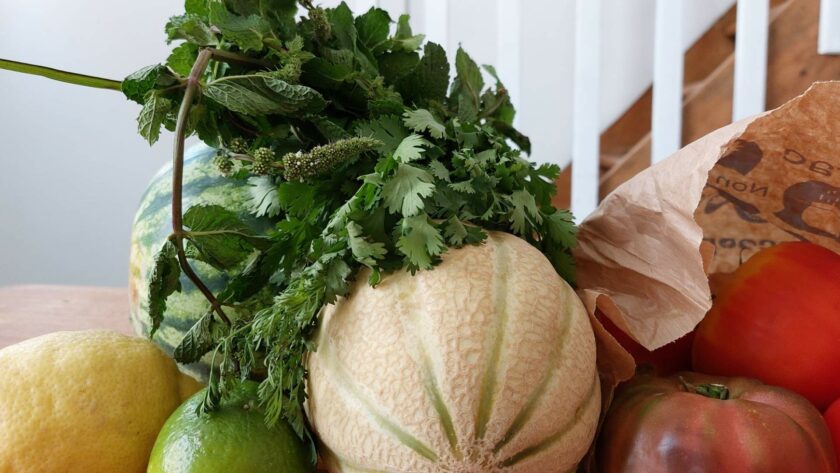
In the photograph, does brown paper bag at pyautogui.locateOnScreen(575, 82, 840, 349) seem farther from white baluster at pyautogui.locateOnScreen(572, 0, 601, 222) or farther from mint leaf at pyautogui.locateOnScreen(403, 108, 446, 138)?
white baluster at pyautogui.locateOnScreen(572, 0, 601, 222)

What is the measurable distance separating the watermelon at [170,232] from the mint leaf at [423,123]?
196 mm

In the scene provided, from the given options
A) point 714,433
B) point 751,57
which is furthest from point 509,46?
point 714,433

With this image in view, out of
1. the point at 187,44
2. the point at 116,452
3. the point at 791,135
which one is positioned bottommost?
the point at 116,452

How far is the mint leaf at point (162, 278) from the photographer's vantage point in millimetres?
600

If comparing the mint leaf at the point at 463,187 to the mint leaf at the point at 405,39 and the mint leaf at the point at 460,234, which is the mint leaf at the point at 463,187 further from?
the mint leaf at the point at 405,39

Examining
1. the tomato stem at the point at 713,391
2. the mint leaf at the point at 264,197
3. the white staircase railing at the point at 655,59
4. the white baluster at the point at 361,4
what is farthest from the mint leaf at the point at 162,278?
the white baluster at the point at 361,4

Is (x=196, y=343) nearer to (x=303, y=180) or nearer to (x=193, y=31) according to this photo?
(x=303, y=180)

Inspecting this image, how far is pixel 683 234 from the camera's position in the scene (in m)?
0.65

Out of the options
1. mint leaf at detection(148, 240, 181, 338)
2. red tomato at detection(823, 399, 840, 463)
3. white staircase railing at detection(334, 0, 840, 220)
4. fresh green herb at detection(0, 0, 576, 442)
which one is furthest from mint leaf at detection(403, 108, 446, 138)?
white staircase railing at detection(334, 0, 840, 220)

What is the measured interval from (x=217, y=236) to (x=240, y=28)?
0.19 meters

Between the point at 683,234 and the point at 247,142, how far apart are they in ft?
1.36

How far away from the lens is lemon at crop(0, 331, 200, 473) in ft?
1.85

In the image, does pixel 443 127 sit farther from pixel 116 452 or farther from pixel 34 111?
pixel 34 111

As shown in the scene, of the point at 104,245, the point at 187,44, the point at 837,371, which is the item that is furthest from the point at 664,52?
the point at 104,245
